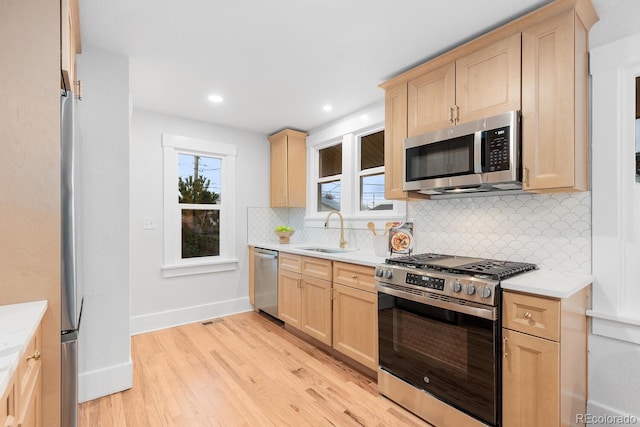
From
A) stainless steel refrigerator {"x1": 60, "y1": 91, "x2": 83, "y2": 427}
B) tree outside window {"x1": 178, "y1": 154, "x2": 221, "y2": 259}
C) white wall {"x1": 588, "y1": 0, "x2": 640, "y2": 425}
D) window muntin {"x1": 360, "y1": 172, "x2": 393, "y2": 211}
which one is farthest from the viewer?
tree outside window {"x1": 178, "y1": 154, "x2": 221, "y2": 259}

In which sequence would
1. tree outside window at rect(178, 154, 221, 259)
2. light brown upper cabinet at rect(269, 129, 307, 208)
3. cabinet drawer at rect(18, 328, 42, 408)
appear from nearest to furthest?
cabinet drawer at rect(18, 328, 42, 408) < tree outside window at rect(178, 154, 221, 259) < light brown upper cabinet at rect(269, 129, 307, 208)

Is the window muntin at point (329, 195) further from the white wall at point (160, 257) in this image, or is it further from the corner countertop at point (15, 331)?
the corner countertop at point (15, 331)

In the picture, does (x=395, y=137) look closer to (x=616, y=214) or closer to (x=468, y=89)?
(x=468, y=89)

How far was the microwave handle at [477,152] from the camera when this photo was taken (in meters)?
1.93

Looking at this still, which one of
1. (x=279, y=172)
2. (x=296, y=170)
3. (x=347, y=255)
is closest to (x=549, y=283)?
(x=347, y=255)

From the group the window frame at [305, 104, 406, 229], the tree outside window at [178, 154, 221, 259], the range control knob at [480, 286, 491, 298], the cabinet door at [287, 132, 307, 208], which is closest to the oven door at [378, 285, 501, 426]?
the range control knob at [480, 286, 491, 298]

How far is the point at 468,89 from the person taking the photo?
6.77 feet

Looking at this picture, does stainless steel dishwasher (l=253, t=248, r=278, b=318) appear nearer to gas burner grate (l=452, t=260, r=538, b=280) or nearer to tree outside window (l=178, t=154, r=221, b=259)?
tree outside window (l=178, t=154, r=221, b=259)

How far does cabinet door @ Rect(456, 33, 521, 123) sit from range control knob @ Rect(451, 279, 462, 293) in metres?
1.05

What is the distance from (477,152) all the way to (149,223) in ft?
10.6

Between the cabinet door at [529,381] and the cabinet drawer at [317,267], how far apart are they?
1.48 metres

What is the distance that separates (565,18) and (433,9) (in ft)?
2.22

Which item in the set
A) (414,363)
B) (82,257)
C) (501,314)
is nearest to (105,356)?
(82,257)

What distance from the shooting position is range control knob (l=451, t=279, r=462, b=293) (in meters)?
1.72
